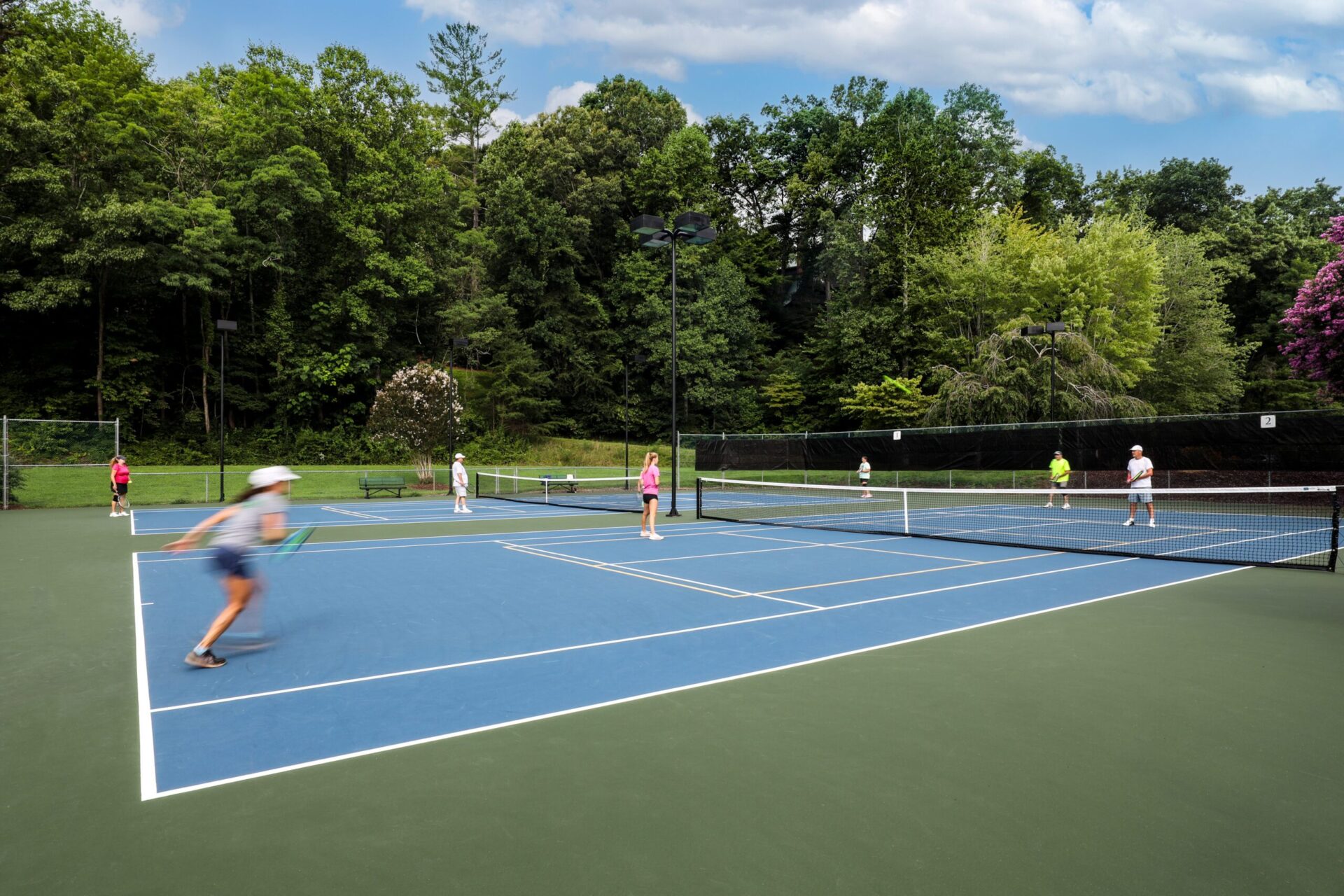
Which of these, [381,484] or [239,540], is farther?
[381,484]

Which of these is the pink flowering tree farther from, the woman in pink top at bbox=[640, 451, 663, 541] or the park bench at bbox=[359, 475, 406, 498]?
the park bench at bbox=[359, 475, 406, 498]

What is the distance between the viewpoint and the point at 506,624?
6957mm

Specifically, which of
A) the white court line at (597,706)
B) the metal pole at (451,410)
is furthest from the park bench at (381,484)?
the white court line at (597,706)

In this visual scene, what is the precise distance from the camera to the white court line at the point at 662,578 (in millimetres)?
8312

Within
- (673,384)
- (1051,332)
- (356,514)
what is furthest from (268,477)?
(1051,332)

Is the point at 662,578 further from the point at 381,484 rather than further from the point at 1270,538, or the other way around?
the point at 381,484

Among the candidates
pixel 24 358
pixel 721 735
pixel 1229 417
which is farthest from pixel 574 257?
pixel 721 735

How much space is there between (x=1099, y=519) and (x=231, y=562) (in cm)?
1816

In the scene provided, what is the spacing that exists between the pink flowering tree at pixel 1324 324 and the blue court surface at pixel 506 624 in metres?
15.5

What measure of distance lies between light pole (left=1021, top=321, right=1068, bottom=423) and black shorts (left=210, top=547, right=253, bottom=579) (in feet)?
74.6

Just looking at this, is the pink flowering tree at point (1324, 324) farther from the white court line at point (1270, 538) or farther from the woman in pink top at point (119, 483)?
the woman in pink top at point (119, 483)

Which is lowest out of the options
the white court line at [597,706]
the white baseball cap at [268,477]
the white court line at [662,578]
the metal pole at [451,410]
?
the white court line at [662,578]

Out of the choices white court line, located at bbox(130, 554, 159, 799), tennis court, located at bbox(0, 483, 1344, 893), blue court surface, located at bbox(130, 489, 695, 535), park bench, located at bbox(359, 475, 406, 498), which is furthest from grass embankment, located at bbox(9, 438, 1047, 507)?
white court line, located at bbox(130, 554, 159, 799)

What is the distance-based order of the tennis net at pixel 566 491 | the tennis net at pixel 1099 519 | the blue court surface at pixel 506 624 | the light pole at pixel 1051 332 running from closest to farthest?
the blue court surface at pixel 506 624
the tennis net at pixel 1099 519
the tennis net at pixel 566 491
the light pole at pixel 1051 332
